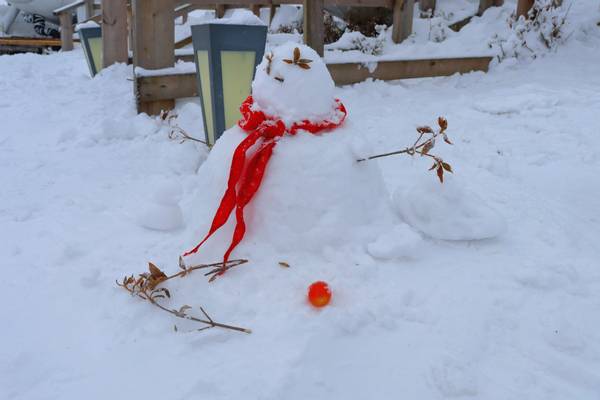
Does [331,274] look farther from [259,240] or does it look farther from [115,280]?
[115,280]

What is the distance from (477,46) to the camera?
5.82 m

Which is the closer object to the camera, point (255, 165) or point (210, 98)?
point (255, 165)

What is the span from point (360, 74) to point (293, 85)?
2963mm

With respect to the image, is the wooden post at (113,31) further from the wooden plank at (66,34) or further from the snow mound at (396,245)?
the wooden plank at (66,34)

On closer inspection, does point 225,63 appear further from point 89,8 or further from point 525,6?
point 89,8

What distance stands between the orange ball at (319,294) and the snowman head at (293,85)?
2.06ft

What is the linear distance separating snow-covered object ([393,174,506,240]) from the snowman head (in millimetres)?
520

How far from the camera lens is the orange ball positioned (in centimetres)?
153

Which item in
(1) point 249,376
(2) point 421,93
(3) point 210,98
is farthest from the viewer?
(2) point 421,93

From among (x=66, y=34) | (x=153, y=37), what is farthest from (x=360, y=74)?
(x=66, y=34)

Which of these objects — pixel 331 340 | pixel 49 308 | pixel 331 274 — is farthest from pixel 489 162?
pixel 49 308

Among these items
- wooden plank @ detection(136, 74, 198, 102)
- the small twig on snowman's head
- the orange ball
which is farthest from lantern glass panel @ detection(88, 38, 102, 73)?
the orange ball

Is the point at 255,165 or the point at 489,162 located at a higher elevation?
the point at 255,165

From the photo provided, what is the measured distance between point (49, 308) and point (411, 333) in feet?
3.92
